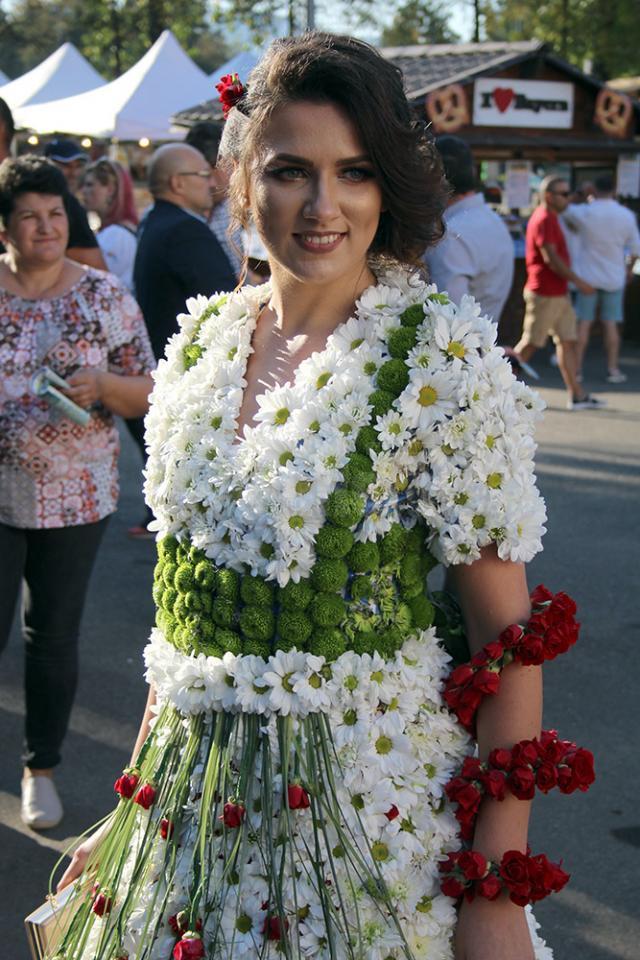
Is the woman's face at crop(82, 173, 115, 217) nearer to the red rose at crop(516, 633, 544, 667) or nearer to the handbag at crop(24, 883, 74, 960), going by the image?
the handbag at crop(24, 883, 74, 960)

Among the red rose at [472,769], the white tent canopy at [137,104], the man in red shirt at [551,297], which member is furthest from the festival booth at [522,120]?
the red rose at [472,769]

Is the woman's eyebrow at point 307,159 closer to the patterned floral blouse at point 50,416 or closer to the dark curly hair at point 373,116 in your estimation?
Result: the dark curly hair at point 373,116

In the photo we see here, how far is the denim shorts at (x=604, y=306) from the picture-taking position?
1188cm

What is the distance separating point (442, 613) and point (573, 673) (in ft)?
10.9

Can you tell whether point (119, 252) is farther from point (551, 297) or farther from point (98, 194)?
point (551, 297)

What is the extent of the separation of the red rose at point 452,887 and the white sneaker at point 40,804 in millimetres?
2482

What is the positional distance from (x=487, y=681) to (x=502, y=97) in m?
14.0

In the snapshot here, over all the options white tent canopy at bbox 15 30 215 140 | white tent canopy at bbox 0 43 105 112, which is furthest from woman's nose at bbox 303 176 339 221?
white tent canopy at bbox 0 43 105 112

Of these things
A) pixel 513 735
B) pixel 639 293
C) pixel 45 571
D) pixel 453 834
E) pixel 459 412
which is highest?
pixel 459 412

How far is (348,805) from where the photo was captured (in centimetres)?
176

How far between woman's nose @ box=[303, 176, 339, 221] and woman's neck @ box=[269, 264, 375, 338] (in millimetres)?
146

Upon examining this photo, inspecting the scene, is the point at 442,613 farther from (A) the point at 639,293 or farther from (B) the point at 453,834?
(A) the point at 639,293

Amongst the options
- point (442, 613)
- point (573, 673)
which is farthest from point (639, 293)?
point (442, 613)

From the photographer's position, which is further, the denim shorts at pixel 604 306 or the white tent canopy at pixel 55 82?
the white tent canopy at pixel 55 82
